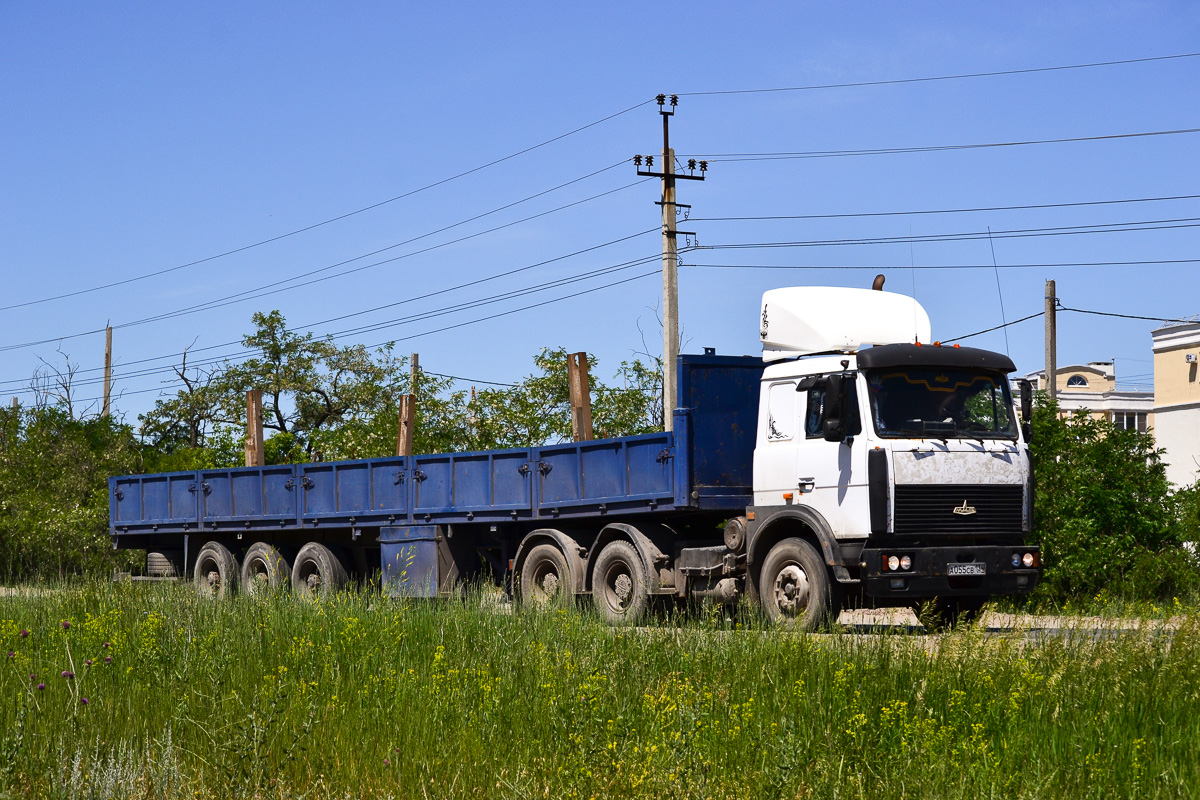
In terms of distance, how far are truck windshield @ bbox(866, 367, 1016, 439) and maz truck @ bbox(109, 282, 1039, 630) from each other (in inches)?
0.7

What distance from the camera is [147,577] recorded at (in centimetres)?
2217

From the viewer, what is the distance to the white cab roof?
42.2 ft

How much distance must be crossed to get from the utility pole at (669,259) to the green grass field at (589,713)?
1562cm

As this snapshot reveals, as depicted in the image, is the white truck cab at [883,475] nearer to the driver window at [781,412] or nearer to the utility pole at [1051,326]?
the driver window at [781,412]

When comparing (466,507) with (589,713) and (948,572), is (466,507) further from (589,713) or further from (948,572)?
(589,713)

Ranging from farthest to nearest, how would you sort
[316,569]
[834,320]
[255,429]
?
[255,429] → [316,569] → [834,320]

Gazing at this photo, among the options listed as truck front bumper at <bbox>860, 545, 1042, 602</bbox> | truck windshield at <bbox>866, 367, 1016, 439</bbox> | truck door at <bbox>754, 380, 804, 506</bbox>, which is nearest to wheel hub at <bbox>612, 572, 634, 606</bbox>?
truck door at <bbox>754, 380, 804, 506</bbox>

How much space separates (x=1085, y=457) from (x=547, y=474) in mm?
7419

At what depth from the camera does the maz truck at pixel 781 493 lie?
11.9m

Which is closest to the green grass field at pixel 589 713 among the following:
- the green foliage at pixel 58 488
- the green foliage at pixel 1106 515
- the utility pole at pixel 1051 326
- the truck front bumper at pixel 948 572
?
the truck front bumper at pixel 948 572

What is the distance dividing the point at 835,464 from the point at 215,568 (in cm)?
1229

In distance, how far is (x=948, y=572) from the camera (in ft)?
38.8

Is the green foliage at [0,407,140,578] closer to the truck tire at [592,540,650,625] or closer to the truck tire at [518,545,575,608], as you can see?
the truck tire at [518,545,575,608]

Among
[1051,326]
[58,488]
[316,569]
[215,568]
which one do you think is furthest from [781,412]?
[1051,326]
